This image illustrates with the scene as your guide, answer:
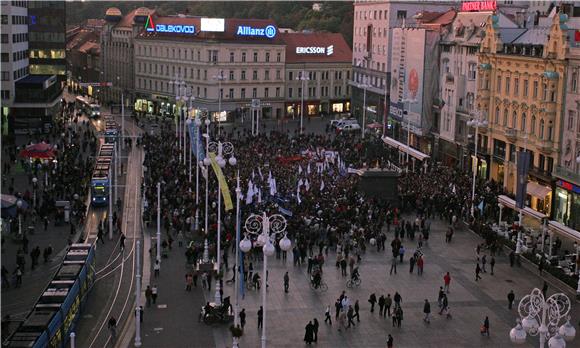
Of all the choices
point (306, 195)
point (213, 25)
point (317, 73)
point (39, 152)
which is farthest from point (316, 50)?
point (306, 195)

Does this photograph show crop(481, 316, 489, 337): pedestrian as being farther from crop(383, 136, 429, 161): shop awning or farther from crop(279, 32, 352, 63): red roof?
crop(279, 32, 352, 63): red roof

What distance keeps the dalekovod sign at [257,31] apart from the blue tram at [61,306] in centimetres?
7105

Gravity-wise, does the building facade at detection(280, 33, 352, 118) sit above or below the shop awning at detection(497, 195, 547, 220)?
above

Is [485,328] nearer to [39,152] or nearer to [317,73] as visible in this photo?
[39,152]

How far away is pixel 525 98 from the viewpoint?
6066cm

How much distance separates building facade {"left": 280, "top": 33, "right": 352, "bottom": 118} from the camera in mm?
111250

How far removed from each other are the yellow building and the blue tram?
33600 mm

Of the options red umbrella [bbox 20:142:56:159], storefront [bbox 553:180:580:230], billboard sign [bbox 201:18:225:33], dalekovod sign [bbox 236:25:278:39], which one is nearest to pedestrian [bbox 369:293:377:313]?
storefront [bbox 553:180:580:230]

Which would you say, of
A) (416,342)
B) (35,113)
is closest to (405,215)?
(416,342)

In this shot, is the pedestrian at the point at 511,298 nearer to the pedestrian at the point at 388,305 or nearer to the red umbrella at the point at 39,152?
the pedestrian at the point at 388,305

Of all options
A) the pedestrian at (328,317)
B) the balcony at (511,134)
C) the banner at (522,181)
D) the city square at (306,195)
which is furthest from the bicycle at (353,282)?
the balcony at (511,134)

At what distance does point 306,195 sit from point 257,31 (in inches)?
2244

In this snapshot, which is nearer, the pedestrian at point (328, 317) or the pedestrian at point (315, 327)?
the pedestrian at point (315, 327)

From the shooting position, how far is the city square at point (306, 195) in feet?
107
